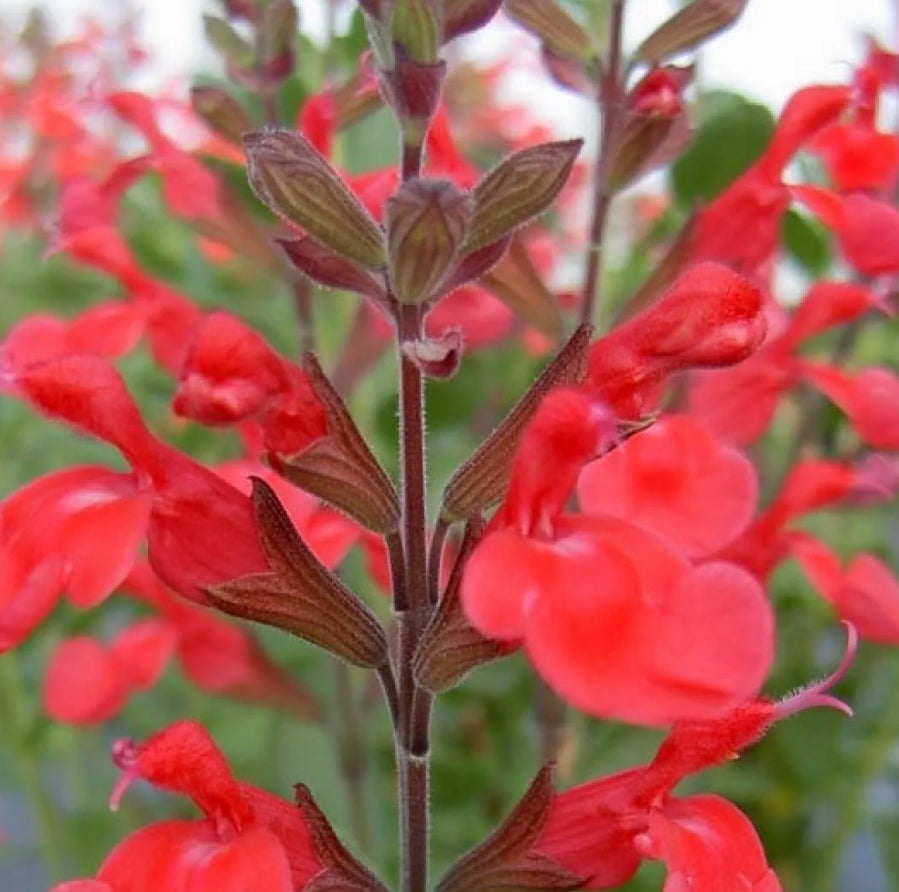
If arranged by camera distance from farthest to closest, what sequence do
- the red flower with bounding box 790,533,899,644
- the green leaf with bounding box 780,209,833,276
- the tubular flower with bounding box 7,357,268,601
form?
the green leaf with bounding box 780,209,833,276, the red flower with bounding box 790,533,899,644, the tubular flower with bounding box 7,357,268,601

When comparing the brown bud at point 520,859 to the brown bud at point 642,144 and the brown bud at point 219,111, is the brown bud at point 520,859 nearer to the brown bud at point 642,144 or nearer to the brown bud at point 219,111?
the brown bud at point 642,144

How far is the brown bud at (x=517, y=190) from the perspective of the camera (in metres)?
0.69

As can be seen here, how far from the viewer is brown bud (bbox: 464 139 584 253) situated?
27.3 inches

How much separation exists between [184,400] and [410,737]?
0.21m

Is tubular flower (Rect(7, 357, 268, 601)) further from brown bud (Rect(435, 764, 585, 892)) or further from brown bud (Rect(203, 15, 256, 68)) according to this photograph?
brown bud (Rect(203, 15, 256, 68))

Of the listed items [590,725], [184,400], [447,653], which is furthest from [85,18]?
[447,653]

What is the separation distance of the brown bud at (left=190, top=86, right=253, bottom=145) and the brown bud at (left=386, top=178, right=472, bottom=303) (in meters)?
0.45

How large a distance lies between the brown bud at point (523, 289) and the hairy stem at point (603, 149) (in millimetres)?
26

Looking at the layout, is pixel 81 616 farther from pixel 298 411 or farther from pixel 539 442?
pixel 539 442

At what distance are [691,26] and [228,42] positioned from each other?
1.26 feet

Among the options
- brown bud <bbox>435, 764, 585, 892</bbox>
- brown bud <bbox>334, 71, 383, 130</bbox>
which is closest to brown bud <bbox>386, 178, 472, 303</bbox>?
brown bud <bbox>435, 764, 585, 892</bbox>

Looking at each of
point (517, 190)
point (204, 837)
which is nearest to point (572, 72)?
point (517, 190)

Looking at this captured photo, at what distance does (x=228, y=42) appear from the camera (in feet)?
3.77

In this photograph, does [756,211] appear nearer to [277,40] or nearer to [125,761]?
[277,40]
